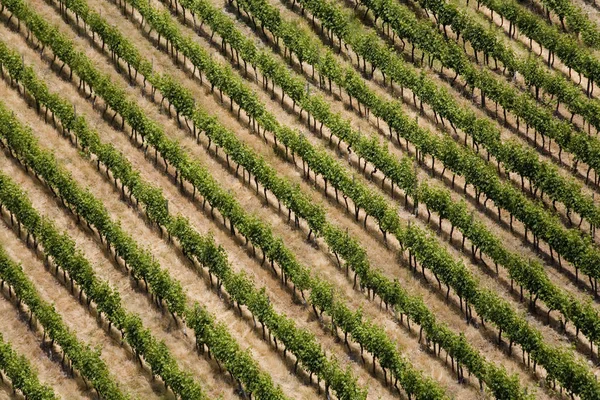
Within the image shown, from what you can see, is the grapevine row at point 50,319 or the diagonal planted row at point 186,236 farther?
the diagonal planted row at point 186,236

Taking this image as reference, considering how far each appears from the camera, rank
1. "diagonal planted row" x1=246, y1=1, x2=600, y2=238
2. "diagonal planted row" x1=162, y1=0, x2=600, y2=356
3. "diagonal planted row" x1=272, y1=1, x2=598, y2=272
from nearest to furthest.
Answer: "diagonal planted row" x1=162, y1=0, x2=600, y2=356 → "diagonal planted row" x1=272, y1=1, x2=598, y2=272 → "diagonal planted row" x1=246, y1=1, x2=600, y2=238

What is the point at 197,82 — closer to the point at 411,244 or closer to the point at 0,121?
the point at 0,121

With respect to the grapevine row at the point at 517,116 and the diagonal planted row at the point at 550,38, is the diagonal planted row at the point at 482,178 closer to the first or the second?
the grapevine row at the point at 517,116

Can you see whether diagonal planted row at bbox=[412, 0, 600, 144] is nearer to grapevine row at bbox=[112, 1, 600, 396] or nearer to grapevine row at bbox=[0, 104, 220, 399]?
grapevine row at bbox=[112, 1, 600, 396]

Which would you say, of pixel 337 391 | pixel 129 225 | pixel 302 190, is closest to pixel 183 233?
pixel 129 225

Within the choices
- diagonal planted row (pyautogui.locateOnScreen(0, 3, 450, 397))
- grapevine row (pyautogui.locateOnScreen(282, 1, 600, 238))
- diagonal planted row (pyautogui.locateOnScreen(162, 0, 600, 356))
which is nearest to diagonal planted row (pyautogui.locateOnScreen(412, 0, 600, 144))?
grapevine row (pyautogui.locateOnScreen(282, 1, 600, 238))

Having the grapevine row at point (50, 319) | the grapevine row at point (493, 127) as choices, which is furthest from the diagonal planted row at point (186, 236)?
the grapevine row at point (493, 127)

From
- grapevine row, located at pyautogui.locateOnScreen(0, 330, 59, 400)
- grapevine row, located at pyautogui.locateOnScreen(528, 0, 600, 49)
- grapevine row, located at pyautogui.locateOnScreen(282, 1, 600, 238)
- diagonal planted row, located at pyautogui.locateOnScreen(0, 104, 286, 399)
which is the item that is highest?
grapevine row, located at pyautogui.locateOnScreen(528, 0, 600, 49)
